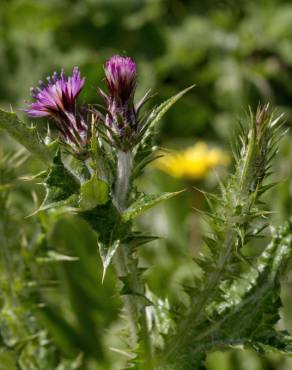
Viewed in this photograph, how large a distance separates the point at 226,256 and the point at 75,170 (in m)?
0.46

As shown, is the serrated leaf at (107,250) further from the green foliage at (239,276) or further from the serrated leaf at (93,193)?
the green foliage at (239,276)

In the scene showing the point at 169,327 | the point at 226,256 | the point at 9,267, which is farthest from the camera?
the point at 9,267

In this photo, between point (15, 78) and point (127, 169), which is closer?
point (127, 169)

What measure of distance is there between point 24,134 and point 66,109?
147 mm

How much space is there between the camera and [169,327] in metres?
2.00

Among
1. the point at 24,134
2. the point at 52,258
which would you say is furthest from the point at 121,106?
the point at 52,258

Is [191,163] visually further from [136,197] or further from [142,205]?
[142,205]

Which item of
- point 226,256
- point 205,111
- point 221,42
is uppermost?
point 221,42

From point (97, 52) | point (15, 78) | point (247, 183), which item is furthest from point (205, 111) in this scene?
point (247, 183)

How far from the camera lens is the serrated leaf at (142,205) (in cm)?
159

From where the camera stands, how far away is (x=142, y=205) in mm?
1616

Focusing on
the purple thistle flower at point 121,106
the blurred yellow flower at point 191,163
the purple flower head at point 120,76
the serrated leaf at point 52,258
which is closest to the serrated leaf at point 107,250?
the purple thistle flower at point 121,106

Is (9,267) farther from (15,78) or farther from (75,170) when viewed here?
(15,78)

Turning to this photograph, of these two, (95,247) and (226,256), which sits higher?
(95,247)
